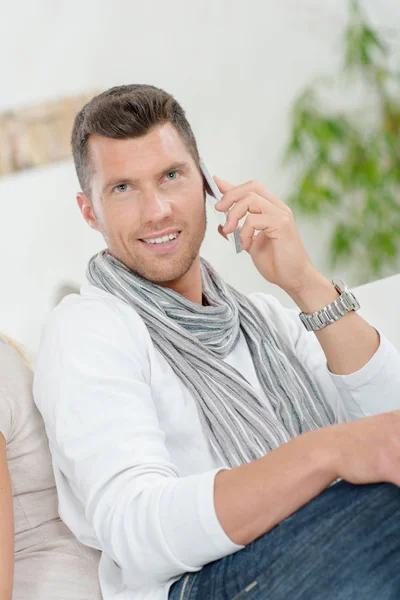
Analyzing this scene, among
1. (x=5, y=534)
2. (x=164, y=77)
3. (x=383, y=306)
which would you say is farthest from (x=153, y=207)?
(x=164, y=77)

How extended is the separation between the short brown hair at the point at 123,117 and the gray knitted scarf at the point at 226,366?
0.67 ft

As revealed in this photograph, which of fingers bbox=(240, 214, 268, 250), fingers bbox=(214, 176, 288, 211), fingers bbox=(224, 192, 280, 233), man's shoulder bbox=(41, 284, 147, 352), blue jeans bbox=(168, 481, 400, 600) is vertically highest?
fingers bbox=(214, 176, 288, 211)

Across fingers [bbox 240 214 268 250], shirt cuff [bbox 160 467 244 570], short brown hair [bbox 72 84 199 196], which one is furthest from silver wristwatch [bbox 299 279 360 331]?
shirt cuff [bbox 160 467 244 570]

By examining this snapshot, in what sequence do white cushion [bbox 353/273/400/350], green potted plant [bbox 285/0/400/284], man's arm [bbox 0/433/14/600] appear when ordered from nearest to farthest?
1. man's arm [bbox 0/433/14/600]
2. white cushion [bbox 353/273/400/350]
3. green potted plant [bbox 285/0/400/284]

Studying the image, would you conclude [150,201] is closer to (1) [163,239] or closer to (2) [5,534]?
(1) [163,239]

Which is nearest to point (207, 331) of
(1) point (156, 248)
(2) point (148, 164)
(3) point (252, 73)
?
(1) point (156, 248)

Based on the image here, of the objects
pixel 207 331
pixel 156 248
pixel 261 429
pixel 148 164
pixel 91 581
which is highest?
pixel 148 164

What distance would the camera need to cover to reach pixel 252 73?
3.45m

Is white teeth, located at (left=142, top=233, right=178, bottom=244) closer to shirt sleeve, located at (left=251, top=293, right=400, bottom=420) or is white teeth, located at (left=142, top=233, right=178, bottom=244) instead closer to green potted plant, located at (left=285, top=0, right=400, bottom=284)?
shirt sleeve, located at (left=251, top=293, right=400, bottom=420)

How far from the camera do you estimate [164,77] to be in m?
3.31

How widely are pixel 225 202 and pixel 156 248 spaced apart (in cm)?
16

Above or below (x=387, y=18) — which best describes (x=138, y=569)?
below

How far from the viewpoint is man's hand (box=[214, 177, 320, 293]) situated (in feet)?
4.87

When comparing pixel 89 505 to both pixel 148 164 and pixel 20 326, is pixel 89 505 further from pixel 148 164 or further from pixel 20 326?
pixel 20 326
